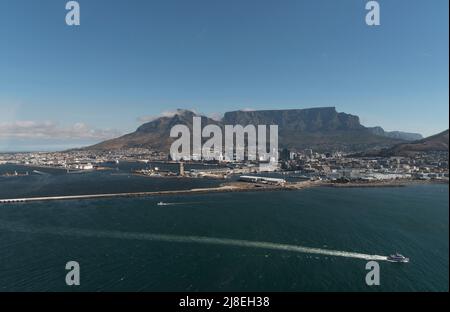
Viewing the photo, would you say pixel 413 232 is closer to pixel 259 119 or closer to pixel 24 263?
pixel 24 263

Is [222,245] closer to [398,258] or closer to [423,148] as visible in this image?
[398,258]

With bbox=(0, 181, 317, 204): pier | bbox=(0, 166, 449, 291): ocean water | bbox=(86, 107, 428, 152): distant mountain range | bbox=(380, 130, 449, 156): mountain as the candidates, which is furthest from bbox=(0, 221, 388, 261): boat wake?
bbox=(86, 107, 428, 152): distant mountain range

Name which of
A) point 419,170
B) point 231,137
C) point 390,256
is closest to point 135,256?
point 390,256

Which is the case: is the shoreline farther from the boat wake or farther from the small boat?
the small boat

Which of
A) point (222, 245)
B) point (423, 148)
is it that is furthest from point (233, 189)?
point (423, 148)

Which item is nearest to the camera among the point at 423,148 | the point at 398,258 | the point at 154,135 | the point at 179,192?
the point at 398,258
